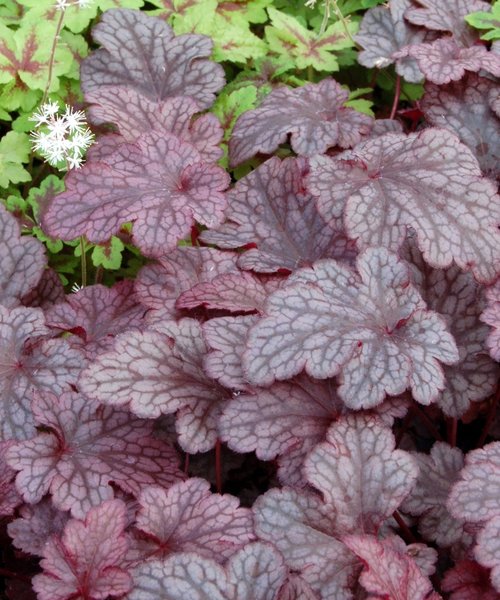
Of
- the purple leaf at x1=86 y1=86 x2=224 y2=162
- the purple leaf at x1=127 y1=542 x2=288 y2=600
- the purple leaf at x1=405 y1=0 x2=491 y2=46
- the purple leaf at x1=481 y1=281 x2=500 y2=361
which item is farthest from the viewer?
the purple leaf at x1=405 y1=0 x2=491 y2=46

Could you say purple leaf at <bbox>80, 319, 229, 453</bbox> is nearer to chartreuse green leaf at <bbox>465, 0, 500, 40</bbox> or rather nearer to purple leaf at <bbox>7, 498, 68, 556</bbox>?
purple leaf at <bbox>7, 498, 68, 556</bbox>

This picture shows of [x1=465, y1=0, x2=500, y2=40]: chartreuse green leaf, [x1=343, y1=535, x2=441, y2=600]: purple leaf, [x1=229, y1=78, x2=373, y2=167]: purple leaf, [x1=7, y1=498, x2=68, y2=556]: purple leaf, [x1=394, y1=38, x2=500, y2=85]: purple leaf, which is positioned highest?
[x1=465, y1=0, x2=500, y2=40]: chartreuse green leaf

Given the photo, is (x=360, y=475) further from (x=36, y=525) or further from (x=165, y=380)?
(x=36, y=525)

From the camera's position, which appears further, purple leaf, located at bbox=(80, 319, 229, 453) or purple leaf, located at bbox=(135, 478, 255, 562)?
purple leaf, located at bbox=(80, 319, 229, 453)

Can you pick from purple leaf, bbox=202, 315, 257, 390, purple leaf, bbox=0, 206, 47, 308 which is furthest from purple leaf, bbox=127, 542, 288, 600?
purple leaf, bbox=0, 206, 47, 308

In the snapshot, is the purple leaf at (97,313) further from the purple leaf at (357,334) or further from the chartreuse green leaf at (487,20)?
the chartreuse green leaf at (487,20)

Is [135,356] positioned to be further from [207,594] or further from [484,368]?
[484,368]
